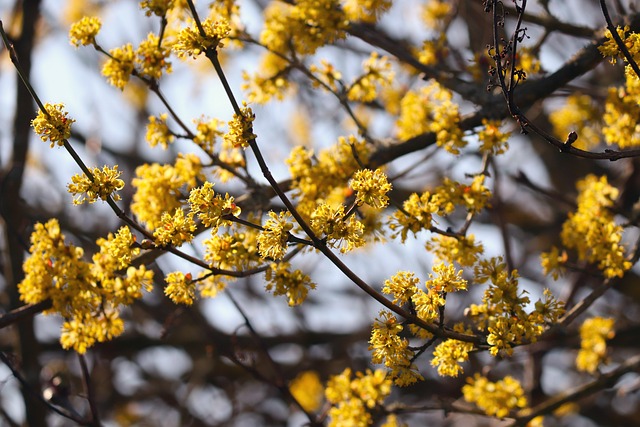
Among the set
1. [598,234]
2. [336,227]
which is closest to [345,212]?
[336,227]

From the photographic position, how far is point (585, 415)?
7598mm

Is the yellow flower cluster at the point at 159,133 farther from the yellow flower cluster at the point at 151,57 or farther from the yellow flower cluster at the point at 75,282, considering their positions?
the yellow flower cluster at the point at 75,282

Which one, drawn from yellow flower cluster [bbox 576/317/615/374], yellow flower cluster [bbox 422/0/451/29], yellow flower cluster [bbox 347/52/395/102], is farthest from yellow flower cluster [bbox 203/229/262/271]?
yellow flower cluster [bbox 422/0/451/29]

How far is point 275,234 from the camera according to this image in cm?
282

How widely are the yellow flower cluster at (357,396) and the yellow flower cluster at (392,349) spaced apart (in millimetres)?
689

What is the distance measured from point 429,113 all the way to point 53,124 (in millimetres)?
2572

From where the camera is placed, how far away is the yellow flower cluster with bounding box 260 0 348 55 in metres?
4.29

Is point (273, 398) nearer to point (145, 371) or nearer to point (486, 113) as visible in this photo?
point (145, 371)

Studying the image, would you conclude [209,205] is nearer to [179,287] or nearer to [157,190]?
[179,287]

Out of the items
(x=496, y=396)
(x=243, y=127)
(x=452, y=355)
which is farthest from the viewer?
(x=496, y=396)

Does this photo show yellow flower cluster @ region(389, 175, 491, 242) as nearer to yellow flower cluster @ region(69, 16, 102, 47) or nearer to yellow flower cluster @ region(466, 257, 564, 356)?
yellow flower cluster @ region(466, 257, 564, 356)

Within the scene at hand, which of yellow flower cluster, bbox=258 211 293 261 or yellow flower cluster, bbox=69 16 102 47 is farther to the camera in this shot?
yellow flower cluster, bbox=69 16 102 47

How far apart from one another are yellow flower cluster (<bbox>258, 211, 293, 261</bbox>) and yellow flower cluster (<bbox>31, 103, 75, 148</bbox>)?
879 millimetres

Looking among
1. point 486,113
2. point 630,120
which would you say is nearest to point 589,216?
point 630,120
